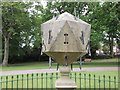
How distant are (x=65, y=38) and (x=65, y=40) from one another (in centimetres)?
5

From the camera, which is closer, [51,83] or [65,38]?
[65,38]

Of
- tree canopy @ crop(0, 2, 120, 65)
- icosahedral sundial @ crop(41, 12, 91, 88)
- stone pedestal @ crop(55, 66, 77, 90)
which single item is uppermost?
tree canopy @ crop(0, 2, 120, 65)

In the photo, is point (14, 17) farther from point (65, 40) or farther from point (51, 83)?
point (65, 40)

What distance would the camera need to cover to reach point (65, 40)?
153 inches

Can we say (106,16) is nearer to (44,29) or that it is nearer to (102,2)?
(102,2)

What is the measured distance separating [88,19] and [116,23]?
13.7 feet

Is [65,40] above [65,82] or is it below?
above

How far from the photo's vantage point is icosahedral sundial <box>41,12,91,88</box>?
12.8 feet

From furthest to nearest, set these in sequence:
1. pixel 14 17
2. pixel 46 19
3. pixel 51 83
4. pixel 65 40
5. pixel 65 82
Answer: pixel 46 19 → pixel 14 17 → pixel 51 83 → pixel 65 82 → pixel 65 40

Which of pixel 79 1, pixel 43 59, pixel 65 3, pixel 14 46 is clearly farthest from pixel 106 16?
pixel 43 59

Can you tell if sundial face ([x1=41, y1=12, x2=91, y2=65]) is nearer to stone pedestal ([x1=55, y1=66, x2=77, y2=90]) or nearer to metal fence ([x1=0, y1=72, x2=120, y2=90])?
stone pedestal ([x1=55, y1=66, x2=77, y2=90])

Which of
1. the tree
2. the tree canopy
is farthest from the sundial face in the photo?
the tree

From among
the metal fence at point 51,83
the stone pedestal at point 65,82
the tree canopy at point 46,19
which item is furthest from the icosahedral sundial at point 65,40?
the tree canopy at point 46,19

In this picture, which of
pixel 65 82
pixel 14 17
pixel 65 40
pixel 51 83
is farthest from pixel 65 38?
pixel 14 17
